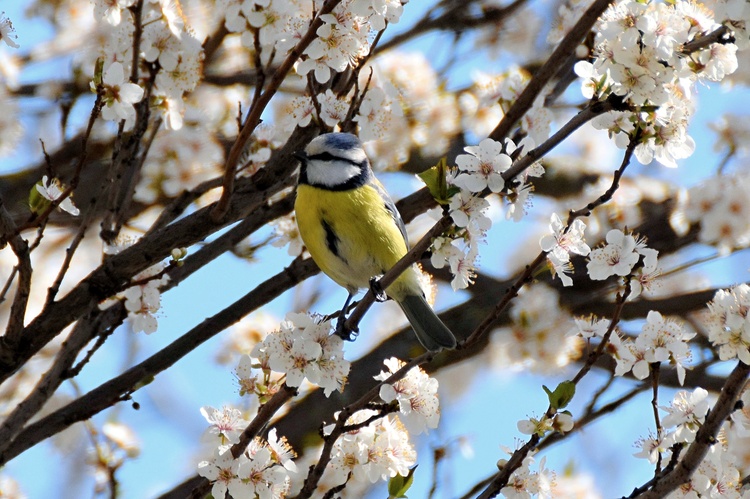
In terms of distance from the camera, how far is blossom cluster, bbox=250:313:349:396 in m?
2.36

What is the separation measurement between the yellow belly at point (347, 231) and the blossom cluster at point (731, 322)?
1.39 meters

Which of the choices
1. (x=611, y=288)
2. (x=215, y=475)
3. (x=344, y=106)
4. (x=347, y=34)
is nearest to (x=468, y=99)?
(x=611, y=288)

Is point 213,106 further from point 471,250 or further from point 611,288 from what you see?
point 471,250

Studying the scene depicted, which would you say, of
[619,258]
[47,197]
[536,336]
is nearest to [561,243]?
[619,258]

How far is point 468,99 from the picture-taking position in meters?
5.11

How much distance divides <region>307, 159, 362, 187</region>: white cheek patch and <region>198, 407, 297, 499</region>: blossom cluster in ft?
4.29

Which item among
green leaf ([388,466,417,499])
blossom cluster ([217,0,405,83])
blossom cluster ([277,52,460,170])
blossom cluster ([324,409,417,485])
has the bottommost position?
green leaf ([388,466,417,499])

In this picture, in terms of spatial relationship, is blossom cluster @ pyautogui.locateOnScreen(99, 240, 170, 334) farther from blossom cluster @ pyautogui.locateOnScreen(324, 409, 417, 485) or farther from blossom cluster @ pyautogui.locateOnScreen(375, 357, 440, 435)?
blossom cluster @ pyautogui.locateOnScreen(375, 357, 440, 435)

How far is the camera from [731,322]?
228cm

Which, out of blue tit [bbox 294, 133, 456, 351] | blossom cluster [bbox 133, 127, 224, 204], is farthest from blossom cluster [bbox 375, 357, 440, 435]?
blossom cluster [bbox 133, 127, 224, 204]

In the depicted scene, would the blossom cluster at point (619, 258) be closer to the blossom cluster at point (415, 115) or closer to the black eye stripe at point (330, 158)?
the black eye stripe at point (330, 158)

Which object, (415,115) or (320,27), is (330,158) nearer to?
(320,27)

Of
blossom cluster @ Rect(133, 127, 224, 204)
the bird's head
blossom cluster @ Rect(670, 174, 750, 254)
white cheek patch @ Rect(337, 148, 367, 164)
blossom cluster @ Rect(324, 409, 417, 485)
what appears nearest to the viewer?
blossom cluster @ Rect(324, 409, 417, 485)

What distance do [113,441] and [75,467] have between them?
1.59 m
